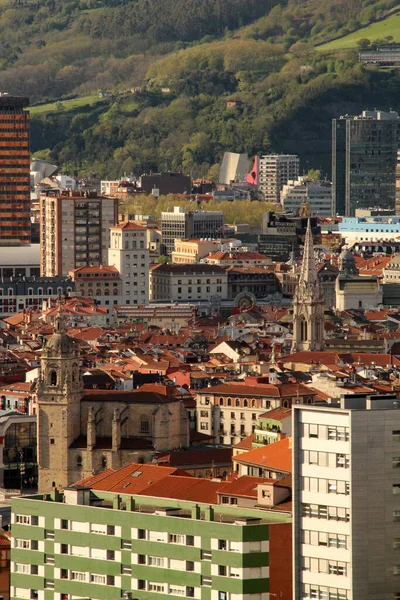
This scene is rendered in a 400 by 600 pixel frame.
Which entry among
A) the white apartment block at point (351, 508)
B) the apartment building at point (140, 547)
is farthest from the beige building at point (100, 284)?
the white apartment block at point (351, 508)

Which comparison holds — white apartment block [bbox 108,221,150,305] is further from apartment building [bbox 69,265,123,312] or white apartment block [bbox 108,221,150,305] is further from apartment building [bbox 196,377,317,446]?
apartment building [bbox 196,377,317,446]

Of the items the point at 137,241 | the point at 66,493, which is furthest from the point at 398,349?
the point at 66,493

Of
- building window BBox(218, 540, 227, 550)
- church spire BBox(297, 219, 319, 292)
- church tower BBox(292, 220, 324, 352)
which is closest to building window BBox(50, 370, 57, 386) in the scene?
church tower BBox(292, 220, 324, 352)

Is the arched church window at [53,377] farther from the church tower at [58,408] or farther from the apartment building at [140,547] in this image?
the apartment building at [140,547]

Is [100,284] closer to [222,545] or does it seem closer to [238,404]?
[238,404]

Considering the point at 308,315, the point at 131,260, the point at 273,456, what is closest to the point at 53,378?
the point at 273,456

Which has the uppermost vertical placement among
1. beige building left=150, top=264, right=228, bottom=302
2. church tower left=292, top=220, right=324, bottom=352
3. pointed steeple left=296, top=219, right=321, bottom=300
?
pointed steeple left=296, top=219, right=321, bottom=300
